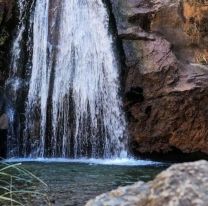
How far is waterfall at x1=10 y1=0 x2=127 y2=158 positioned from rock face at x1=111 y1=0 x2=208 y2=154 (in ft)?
2.69

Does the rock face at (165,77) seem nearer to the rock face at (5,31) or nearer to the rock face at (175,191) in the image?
the rock face at (5,31)

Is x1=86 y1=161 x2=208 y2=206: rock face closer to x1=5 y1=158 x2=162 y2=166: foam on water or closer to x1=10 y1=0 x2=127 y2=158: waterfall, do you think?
x1=5 y1=158 x2=162 y2=166: foam on water

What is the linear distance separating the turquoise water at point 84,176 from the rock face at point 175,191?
15.4 feet

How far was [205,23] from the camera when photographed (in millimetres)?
15719

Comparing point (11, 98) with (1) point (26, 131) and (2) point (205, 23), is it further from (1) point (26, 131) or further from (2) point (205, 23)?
(2) point (205, 23)

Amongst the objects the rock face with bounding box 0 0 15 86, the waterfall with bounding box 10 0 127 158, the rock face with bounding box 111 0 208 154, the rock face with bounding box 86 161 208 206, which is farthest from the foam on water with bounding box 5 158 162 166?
the rock face with bounding box 86 161 208 206

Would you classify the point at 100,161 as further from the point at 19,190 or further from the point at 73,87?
the point at 19,190

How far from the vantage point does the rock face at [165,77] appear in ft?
46.2

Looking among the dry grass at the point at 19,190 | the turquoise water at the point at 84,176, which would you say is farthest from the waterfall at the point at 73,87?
the dry grass at the point at 19,190

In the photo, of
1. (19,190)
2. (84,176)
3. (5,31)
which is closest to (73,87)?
→ (5,31)

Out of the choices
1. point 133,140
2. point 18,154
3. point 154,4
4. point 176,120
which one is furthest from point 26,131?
point 154,4

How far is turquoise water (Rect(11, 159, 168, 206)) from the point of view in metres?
8.34

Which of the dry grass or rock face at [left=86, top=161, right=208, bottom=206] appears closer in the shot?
rock face at [left=86, top=161, right=208, bottom=206]

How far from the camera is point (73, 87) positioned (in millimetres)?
15695
